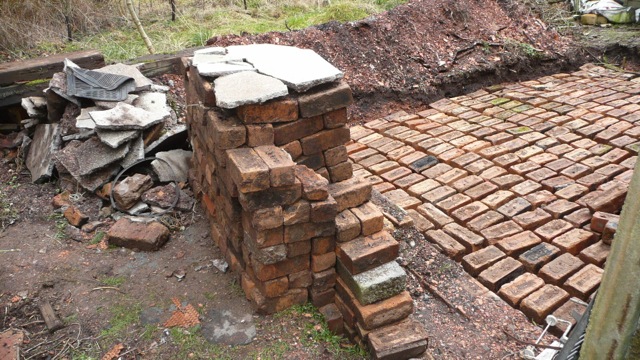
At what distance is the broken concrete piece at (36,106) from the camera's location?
17.1 feet

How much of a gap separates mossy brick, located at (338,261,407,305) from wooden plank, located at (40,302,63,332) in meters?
1.81

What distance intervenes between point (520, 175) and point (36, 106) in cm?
470

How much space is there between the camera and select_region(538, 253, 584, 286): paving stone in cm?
384

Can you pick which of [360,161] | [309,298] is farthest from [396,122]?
[309,298]

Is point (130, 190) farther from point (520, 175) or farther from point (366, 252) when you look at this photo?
point (520, 175)

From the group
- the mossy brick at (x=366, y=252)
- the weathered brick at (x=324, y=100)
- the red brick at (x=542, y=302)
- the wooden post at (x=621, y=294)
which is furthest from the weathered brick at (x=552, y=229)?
the wooden post at (x=621, y=294)

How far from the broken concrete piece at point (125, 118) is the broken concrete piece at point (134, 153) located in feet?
0.43

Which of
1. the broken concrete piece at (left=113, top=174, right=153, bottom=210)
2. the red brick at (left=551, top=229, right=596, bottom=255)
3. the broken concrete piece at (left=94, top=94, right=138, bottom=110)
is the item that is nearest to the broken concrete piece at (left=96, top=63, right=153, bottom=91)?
the broken concrete piece at (left=94, top=94, right=138, bottom=110)

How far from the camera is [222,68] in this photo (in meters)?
3.74

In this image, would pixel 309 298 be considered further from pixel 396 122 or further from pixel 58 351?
pixel 396 122

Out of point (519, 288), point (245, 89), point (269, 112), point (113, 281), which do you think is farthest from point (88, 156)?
point (519, 288)

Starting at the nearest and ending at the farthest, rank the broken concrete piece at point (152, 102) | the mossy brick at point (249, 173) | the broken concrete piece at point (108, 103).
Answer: the mossy brick at point (249, 173), the broken concrete piece at point (108, 103), the broken concrete piece at point (152, 102)

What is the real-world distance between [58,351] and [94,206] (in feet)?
5.28

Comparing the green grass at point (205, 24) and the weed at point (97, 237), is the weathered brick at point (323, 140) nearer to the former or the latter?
the weed at point (97, 237)
